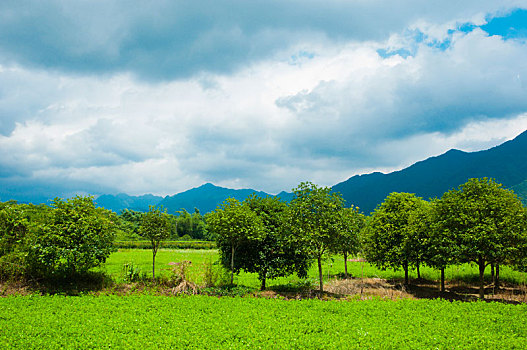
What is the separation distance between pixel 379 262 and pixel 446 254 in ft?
21.3

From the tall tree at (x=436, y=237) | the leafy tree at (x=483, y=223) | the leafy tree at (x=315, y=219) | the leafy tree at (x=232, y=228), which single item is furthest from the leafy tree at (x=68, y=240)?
the leafy tree at (x=483, y=223)

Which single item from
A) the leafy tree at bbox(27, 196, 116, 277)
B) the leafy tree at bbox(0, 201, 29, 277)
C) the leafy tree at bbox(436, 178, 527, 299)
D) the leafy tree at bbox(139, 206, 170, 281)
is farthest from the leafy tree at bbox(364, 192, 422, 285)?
the leafy tree at bbox(0, 201, 29, 277)

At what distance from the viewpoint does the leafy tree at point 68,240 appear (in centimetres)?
1730

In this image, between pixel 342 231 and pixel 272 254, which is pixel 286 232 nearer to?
pixel 272 254

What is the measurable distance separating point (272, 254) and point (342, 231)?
195 inches

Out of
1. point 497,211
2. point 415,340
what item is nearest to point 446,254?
point 497,211

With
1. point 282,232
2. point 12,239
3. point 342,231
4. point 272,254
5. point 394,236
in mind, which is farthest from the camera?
point 394,236

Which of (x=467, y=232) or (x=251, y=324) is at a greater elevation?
(x=467, y=232)

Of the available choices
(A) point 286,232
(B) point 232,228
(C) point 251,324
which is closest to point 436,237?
(A) point 286,232

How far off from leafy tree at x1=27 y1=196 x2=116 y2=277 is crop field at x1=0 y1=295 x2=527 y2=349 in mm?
2417

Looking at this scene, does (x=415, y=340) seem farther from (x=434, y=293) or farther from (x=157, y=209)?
(x=157, y=209)

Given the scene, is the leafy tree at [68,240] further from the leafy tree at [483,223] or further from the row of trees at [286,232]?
the leafy tree at [483,223]

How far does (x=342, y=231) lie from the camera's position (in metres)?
18.9

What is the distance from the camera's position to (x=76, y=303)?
14.7 m
